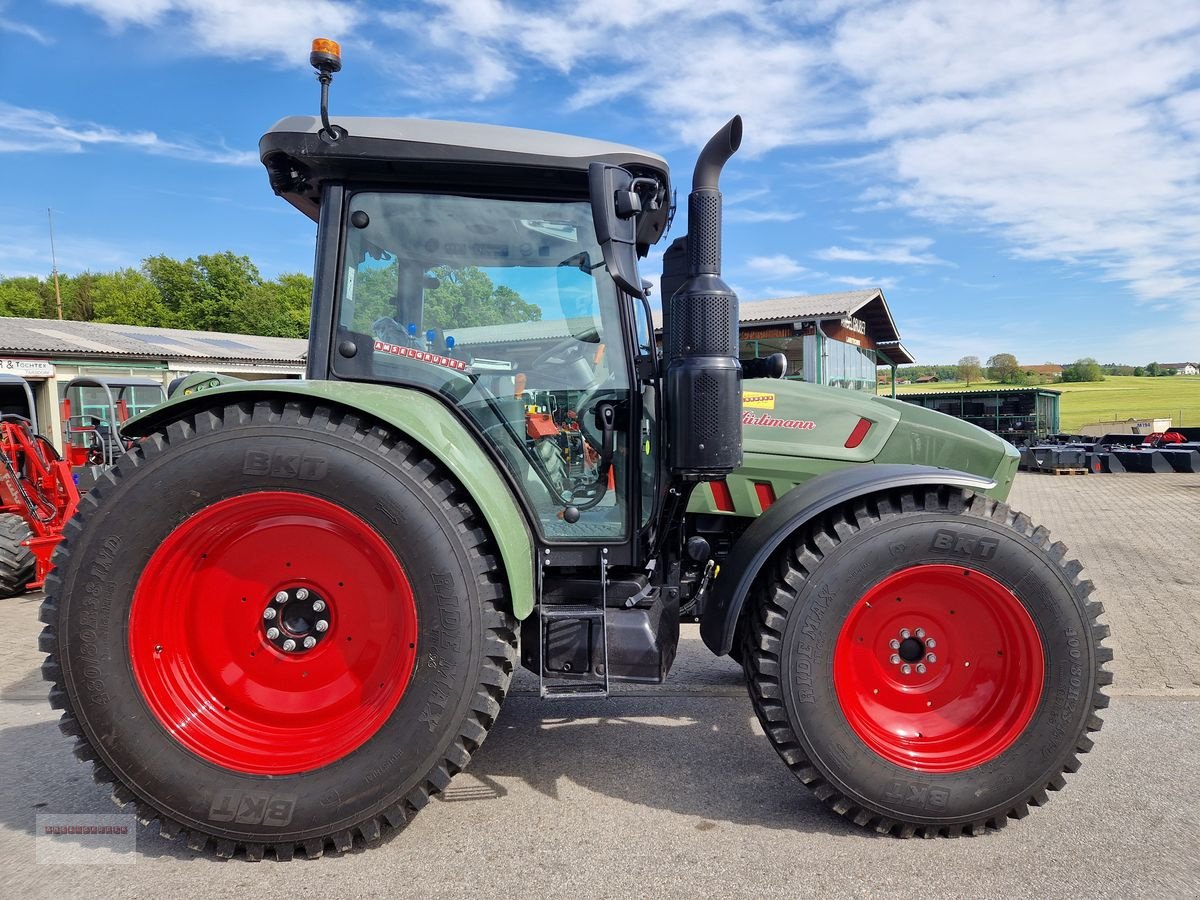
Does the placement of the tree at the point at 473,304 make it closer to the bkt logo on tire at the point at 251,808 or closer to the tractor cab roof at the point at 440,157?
the tractor cab roof at the point at 440,157

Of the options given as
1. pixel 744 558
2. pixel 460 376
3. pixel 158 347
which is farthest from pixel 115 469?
pixel 158 347

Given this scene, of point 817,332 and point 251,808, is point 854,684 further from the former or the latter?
point 817,332

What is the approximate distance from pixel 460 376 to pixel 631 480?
710 millimetres

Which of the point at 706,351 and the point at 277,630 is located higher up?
the point at 706,351

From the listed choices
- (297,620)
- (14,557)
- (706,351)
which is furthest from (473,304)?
(14,557)

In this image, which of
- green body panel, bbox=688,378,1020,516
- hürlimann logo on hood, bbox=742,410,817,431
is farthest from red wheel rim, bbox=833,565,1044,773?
hürlimann logo on hood, bbox=742,410,817,431

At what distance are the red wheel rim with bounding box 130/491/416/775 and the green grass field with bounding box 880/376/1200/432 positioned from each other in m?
30.6

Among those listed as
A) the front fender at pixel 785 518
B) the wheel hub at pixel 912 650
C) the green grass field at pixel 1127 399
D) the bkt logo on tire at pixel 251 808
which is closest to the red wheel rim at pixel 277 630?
the bkt logo on tire at pixel 251 808

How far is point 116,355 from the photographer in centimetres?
1780

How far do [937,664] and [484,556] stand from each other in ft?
5.11

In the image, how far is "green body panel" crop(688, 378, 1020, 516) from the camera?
9.53ft

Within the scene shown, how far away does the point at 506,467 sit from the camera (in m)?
2.57

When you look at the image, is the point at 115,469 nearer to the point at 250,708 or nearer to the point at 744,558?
the point at 250,708

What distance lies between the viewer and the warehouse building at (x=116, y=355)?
52.3ft
